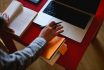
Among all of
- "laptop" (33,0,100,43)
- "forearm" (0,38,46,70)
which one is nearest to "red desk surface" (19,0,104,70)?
"laptop" (33,0,100,43)

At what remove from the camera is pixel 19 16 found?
1.26 metres

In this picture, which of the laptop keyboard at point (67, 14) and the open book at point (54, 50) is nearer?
the open book at point (54, 50)

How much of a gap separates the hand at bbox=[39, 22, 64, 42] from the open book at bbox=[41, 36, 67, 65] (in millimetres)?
31

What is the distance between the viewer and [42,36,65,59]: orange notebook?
3.48 feet

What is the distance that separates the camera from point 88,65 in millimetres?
1674

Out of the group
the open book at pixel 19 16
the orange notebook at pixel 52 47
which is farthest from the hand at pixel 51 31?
the open book at pixel 19 16

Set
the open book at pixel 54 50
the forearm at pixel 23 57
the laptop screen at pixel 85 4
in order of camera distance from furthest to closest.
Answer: the laptop screen at pixel 85 4 < the open book at pixel 54 50 < the forearm at pixel 23 57

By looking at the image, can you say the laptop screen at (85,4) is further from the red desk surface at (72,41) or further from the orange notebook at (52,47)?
the orange notebook at (52,47)

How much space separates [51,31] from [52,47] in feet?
0.32

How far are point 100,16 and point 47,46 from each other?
43 centimetres

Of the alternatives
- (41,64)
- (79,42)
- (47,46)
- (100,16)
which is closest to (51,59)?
(47,46)

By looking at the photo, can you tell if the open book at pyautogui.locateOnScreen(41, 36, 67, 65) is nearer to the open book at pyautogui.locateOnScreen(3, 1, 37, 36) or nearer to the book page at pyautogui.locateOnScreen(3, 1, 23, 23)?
the open book at pyautogui.locateOnScreen(3, 1, 37, 36)

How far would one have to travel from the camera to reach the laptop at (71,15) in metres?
1.18

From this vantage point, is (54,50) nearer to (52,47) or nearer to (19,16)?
(52,47)
